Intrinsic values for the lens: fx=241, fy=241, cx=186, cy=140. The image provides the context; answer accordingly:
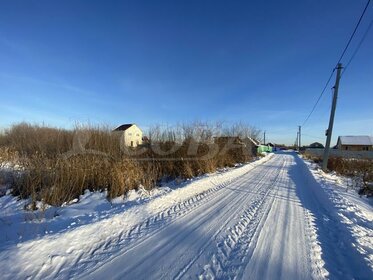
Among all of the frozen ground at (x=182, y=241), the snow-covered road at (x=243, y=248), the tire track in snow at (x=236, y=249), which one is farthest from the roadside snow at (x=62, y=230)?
the tire track in snow at (x=236, y=249)

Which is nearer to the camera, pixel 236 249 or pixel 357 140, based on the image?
pixel 236 249

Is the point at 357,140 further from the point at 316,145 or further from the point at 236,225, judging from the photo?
the point at 236,225

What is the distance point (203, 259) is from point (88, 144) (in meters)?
7.74

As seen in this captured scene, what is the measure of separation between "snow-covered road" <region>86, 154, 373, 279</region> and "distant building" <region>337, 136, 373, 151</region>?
240ft

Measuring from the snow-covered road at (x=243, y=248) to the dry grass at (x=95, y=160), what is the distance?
3.06 metres

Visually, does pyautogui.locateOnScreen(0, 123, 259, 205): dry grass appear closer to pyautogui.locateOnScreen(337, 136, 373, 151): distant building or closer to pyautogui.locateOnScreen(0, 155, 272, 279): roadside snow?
pyautogui.locateOnScreen(0, 155, 272, 279): roadside snow

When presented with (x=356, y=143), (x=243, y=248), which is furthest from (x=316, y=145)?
(x=243, y=248)

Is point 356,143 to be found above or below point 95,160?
A: above

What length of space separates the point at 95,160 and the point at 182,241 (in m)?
5.23

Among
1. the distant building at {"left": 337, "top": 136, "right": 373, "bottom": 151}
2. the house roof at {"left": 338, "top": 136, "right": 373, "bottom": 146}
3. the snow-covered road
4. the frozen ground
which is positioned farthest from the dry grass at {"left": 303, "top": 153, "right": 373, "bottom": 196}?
the house roof at {"left": 338, "top": 136, "right": 373, "bottom": 146}

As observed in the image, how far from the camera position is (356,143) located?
224ft

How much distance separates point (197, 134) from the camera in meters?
16.5

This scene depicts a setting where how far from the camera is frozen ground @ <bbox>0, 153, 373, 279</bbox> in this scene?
3531 mm

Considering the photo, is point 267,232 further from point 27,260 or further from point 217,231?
point 27,260
